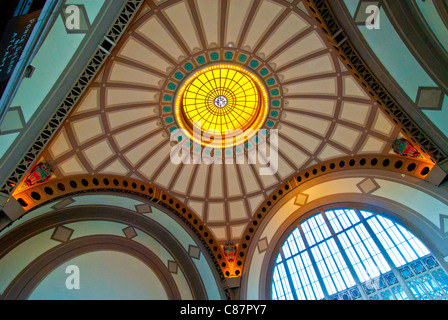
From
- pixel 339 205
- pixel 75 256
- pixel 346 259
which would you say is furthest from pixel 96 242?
pixel 339 205

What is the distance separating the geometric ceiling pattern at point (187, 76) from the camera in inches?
388

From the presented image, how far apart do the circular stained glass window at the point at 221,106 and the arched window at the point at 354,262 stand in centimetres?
598

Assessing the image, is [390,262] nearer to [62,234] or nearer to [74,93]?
[74,93]

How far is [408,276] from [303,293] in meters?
4.33

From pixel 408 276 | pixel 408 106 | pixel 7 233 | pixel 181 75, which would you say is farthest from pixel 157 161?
pixel 408 276

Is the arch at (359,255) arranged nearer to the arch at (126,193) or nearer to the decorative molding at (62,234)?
the arch at (126,193)

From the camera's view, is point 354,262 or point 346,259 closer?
point 354,262

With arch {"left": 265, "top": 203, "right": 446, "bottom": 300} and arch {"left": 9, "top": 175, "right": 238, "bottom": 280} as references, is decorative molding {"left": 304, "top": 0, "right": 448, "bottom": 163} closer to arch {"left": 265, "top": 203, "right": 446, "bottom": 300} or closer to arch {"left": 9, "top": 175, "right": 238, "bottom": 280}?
arch {"left": 265, "top": 203, "right": 446, "bottom": 300}

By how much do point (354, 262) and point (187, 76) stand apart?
10637 millimetres

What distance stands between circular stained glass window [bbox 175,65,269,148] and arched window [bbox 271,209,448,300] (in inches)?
236

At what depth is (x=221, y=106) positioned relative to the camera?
13.1 metres

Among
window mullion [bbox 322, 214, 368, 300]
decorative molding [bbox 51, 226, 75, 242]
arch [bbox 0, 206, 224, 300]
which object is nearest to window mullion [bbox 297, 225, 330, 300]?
window mullion [bbox 322, 214, 368, 300]

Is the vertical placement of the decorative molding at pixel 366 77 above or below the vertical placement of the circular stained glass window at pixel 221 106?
below

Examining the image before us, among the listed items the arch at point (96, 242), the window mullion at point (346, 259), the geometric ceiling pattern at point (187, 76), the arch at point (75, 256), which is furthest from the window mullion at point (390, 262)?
the arch at point (75, 256)
